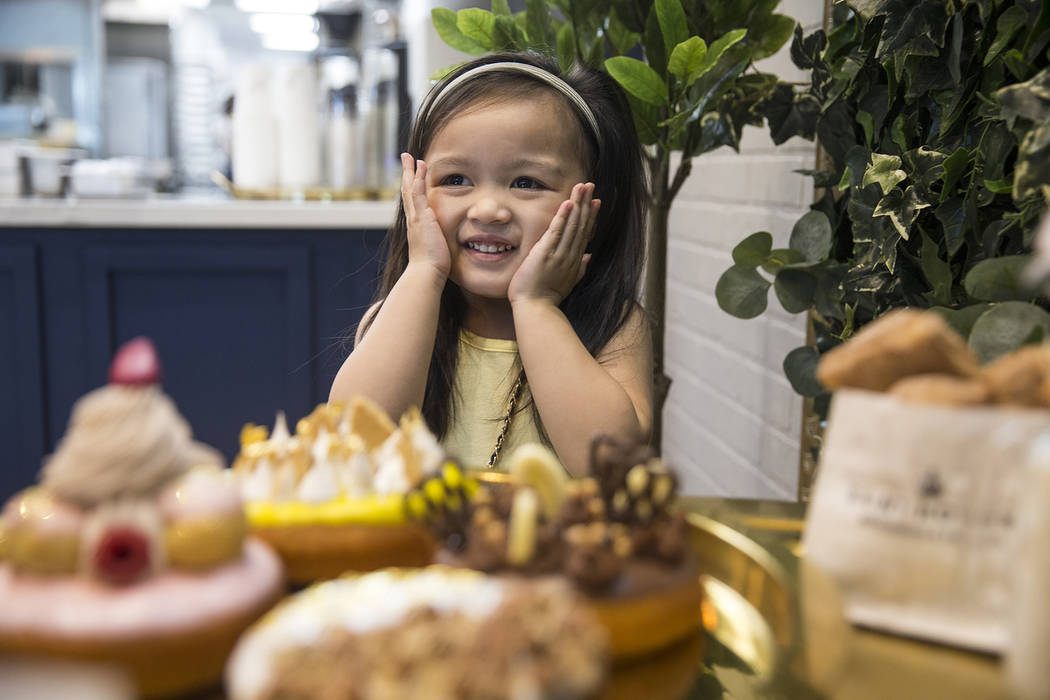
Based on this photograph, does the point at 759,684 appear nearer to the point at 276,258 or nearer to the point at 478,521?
the point at 478,521

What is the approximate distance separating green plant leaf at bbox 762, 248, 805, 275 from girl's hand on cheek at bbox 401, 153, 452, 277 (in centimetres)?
47

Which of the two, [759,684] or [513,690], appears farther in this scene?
[759,684]

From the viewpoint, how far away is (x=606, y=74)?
158 centimetres

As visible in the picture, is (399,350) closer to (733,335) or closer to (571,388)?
(571,388)

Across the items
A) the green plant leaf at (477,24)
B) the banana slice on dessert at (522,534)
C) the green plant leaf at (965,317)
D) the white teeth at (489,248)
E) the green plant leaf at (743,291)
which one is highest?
the green plant leaf at (477,24)

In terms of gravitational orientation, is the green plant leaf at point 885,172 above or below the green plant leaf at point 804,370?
above

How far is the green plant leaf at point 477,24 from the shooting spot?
4.79 feet

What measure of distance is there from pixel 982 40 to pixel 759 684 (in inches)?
27.9

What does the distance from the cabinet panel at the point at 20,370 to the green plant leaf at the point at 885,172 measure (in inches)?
89.8

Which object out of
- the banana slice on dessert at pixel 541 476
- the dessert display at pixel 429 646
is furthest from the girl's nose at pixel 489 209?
the dessert display at pixel 429 646

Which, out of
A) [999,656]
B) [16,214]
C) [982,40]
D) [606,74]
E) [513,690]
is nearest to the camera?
[513,690]

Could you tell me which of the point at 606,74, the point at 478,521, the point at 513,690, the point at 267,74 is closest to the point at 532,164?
the point at 606,74

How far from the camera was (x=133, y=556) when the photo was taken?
1.45 ft

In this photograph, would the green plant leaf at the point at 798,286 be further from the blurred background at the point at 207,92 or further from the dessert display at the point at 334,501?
the blurred background at the point at 207,92
